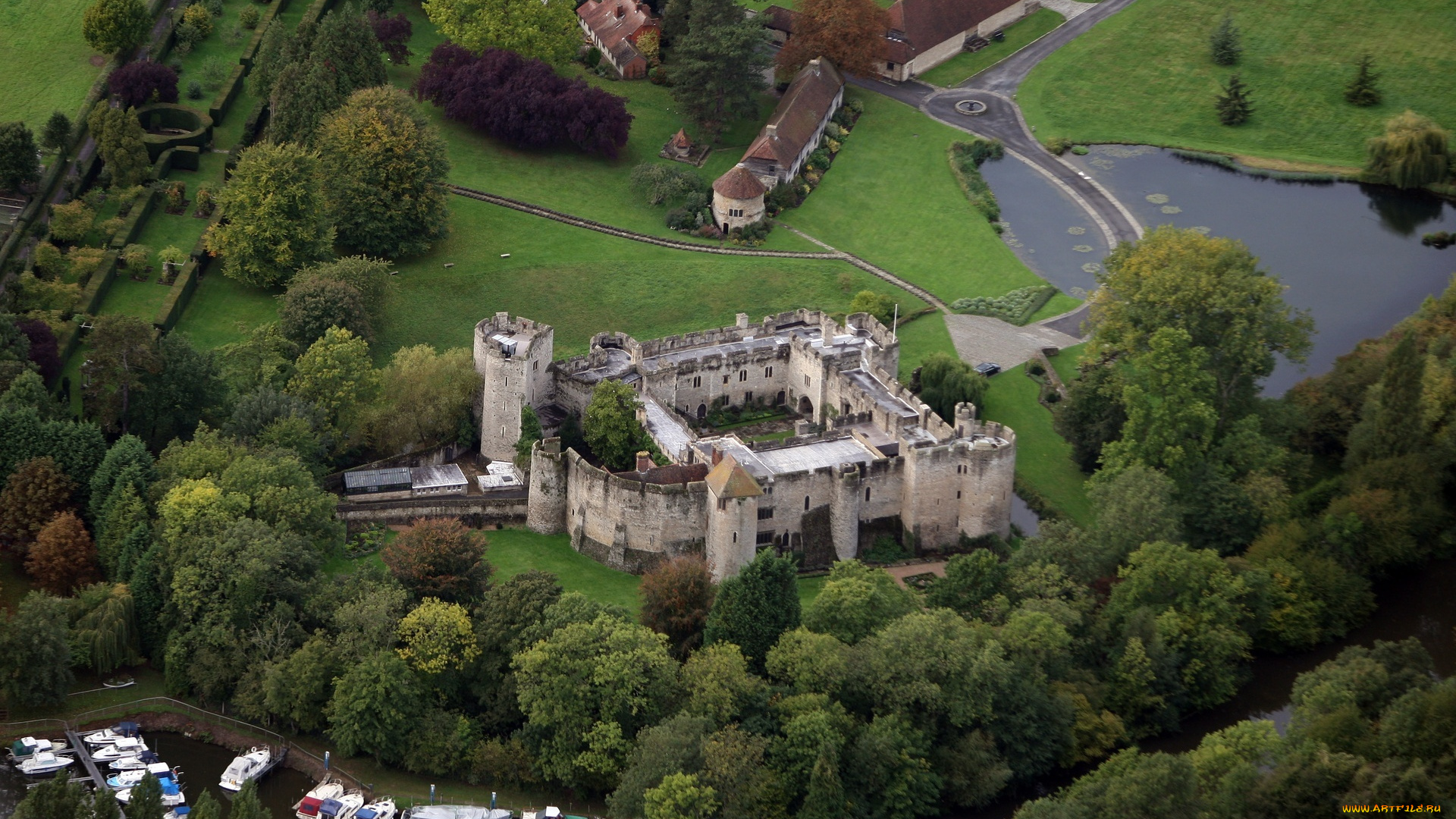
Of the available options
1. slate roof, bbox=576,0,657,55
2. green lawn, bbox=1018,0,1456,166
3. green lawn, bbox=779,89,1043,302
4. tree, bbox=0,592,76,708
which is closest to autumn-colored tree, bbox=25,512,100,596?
tree, bbox=0,592,76,708

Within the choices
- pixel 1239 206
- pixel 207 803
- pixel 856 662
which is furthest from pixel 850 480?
pixel 1239 206

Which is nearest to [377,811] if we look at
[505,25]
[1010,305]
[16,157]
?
[16,157]

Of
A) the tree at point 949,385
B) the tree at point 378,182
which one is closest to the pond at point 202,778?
the tree at point 378,182

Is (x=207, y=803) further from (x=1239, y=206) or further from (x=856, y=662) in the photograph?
(x=1239, y=206)

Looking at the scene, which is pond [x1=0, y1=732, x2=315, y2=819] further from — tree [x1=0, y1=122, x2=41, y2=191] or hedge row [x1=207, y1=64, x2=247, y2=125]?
hedge row [x1=207, y1=64, x2=247, y2=125]

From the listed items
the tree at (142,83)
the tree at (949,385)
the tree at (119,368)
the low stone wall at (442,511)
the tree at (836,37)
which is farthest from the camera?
the tree at (836,37)

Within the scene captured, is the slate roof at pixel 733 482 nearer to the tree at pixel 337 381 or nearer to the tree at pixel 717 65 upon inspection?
the tree at pixel 337 381

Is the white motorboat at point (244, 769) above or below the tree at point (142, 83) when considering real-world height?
below
